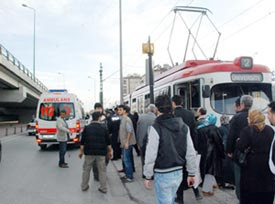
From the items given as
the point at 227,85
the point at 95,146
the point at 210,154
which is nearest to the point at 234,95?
the point at 227,85

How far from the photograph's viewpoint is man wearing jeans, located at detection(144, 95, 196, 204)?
11.3 feet

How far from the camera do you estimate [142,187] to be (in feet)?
22.4

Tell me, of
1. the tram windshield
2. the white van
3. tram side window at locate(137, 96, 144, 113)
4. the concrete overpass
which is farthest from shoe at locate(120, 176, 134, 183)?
the concrete overpass

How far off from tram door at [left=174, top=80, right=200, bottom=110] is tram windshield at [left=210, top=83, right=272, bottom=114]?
472 millimetres

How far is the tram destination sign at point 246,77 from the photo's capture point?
31.1 feet

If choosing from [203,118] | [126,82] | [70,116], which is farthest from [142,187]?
[126,82]

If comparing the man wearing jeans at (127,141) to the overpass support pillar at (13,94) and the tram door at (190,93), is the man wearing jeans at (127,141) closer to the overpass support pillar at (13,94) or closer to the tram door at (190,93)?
the tram door at (190,93)

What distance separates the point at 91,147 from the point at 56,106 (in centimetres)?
828

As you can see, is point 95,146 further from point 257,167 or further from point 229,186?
point 257,167

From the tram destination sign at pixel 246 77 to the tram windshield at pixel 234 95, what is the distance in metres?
0.14

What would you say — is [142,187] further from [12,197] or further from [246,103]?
[246,103]

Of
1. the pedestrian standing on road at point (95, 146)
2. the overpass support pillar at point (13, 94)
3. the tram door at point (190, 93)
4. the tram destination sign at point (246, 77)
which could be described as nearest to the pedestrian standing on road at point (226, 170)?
the pedestrian standing on road at point (95, 146)

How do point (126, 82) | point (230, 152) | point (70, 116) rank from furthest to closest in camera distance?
point (126, 82), point (70, 116), point (230, 152)

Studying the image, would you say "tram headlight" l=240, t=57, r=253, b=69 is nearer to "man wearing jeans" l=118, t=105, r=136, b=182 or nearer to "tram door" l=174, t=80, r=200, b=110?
"tram door" l=174, t=80, r=200, b=110
